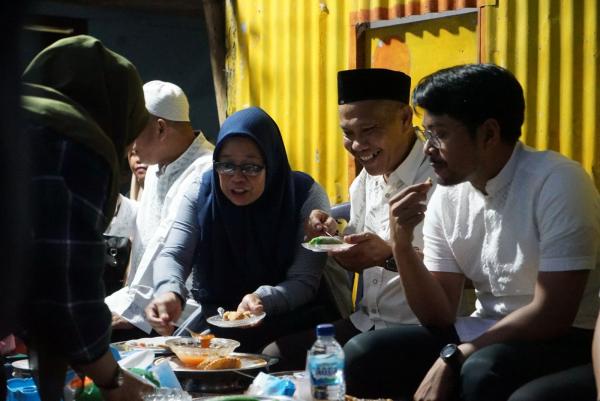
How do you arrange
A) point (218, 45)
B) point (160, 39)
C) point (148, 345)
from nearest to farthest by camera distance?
point (148, 345)
point (218, 45)
point (160, 39)

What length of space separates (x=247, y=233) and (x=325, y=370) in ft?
5.42

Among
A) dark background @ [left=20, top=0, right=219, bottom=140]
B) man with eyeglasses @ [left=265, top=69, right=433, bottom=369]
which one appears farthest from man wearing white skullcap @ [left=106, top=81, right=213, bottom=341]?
dark background @ [left=20, top=0, right=219, bottom=140]

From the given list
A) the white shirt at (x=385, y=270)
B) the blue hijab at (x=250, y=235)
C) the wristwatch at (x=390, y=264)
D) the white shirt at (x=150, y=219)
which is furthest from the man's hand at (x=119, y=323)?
the wristwatch at (x=390, y=264)

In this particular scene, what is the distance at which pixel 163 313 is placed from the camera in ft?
13.3

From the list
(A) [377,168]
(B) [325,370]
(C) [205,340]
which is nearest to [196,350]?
(C) [205,340]

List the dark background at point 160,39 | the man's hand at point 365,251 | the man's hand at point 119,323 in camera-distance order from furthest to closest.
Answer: the dark background at point 160,39 → the man's hand at point 119,323 → the man's hand at point 365,251

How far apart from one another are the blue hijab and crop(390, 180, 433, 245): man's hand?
3.23 feet

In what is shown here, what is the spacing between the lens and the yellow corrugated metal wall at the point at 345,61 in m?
4.18

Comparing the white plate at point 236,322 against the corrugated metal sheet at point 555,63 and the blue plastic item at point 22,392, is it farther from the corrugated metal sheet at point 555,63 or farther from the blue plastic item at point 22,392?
the corrugated metal sheet at point 555,63

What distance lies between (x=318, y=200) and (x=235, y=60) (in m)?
2.28

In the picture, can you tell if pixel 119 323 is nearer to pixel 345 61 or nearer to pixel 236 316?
pixel 236 316

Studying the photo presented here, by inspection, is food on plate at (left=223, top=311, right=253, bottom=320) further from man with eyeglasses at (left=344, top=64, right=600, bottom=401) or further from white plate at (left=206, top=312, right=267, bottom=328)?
man with eyeglasses at (left=344, top=64, right=600, bottom=401)

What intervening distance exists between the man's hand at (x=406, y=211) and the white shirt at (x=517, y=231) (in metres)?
0.16

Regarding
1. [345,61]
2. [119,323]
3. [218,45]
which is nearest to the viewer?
[119,323]
